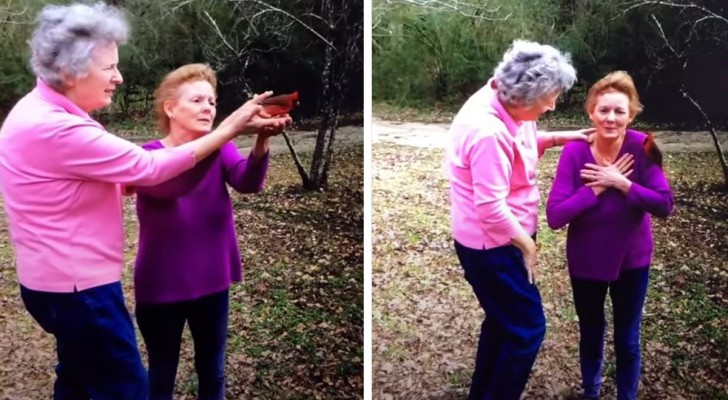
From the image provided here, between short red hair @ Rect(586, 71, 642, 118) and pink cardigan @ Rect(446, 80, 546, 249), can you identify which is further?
short red hair @ Rect(586, 71, 642, 118)

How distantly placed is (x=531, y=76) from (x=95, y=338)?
1.73 m

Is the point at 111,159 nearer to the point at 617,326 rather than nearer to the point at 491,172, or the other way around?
the point at 491,172

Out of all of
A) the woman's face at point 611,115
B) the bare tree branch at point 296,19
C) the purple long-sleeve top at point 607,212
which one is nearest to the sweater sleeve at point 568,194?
the purple long-sleeve top at point 607,212

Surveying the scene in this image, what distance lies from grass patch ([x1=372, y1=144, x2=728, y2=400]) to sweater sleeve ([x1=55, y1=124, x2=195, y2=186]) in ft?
2.70

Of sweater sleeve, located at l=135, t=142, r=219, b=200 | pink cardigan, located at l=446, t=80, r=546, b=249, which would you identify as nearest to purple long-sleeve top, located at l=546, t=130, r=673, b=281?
pink cardigan, located at l=446, t=80, r=546, b=249

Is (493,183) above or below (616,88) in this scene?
below

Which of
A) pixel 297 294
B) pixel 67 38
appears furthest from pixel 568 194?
pixel 67 38

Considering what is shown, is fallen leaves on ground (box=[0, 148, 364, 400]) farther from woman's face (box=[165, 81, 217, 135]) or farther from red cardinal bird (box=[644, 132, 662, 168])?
red cardinal bird (box=[644, 132, 662, 168])

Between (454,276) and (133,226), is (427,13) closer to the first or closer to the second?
(454,276)

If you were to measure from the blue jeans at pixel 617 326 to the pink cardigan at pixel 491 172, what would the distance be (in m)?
0.34

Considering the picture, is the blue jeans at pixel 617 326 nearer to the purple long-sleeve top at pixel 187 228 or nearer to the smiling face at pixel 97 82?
the purple long-sleeve top at pixel 187 228

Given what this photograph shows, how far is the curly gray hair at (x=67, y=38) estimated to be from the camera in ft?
8.27

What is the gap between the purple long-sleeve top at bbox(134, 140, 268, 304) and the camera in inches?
105

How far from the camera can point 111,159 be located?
2.50 metres
